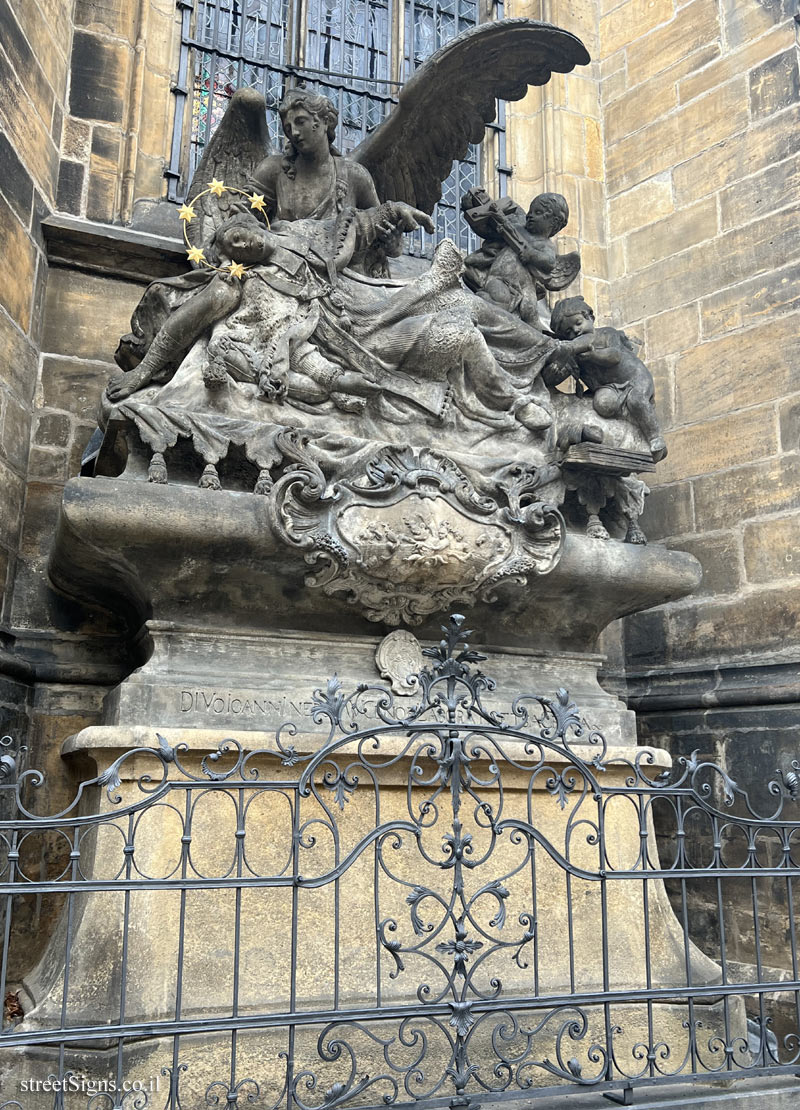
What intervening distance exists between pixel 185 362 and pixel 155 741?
1.56 meters

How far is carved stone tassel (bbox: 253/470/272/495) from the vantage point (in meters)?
4.00

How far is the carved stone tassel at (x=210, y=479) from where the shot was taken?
3.96 m

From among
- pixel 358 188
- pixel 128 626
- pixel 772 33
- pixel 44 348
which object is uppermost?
pixel 772 33

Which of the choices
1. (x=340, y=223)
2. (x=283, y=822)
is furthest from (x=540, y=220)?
(x=283, y=822)

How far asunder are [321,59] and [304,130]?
8.01ft

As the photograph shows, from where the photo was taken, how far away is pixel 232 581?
4.06 metres

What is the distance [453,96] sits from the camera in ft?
17.8

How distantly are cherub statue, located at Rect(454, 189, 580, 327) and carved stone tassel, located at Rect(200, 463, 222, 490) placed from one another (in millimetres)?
1903

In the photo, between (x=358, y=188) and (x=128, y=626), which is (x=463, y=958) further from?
(x=358, y=188)

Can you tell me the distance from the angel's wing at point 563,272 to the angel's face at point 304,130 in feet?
4.32

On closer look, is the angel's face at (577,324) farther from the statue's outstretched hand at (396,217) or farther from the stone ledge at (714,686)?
the stone ledge at (714,686)

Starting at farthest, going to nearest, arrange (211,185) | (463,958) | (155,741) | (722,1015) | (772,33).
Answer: (772,33) < (211,185) < (722,1015) < (155,741) < (463,958)

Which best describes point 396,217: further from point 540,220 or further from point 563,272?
point 563,272

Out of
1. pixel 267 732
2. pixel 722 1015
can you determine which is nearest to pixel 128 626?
pixel 267 732
